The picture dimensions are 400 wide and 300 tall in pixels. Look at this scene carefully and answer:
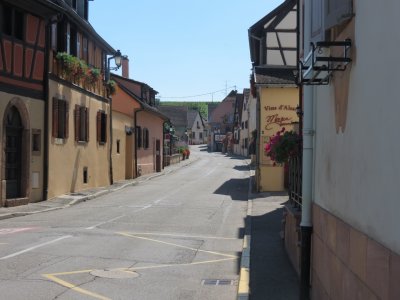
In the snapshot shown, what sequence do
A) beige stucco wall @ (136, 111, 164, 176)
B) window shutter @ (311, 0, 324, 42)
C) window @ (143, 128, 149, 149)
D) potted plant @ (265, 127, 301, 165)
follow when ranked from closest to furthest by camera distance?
window shutter @ (311, 0, 324, 42) → potted plant @ (265, 127, 301, 165) → beige stucco wall @ (136, 111, 164, 176) → window @ (143, 128, 149, 149)

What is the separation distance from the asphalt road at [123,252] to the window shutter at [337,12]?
4049mm

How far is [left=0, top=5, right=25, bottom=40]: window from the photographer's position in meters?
18.0

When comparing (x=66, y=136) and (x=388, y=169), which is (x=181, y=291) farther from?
(x=66, y=136)

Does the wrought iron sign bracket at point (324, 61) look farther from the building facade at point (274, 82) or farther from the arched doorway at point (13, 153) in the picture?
the building facade at point (274, 82)

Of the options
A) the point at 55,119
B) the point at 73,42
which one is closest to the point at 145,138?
the point at 73,42

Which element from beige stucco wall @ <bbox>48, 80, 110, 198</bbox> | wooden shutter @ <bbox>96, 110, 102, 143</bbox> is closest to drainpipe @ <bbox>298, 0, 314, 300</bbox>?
beige stucco wall @ <bbox>48, 80, 110, 198</bbox>

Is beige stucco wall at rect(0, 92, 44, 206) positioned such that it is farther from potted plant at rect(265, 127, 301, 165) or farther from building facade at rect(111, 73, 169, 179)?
building facade at rect(111, 73, 169, 179)

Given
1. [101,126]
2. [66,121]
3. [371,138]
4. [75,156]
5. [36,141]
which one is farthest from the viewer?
[101,126]

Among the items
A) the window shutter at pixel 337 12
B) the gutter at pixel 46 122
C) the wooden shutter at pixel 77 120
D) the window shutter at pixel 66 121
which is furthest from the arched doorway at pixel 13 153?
the window shutter at pixel 337 12

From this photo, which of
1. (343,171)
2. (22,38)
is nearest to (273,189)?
(22,38)

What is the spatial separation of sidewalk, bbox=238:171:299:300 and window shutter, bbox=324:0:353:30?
12.3 ft

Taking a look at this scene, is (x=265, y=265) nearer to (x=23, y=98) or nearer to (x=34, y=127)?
(x=23, y=98)

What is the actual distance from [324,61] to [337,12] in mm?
476

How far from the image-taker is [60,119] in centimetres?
2241
